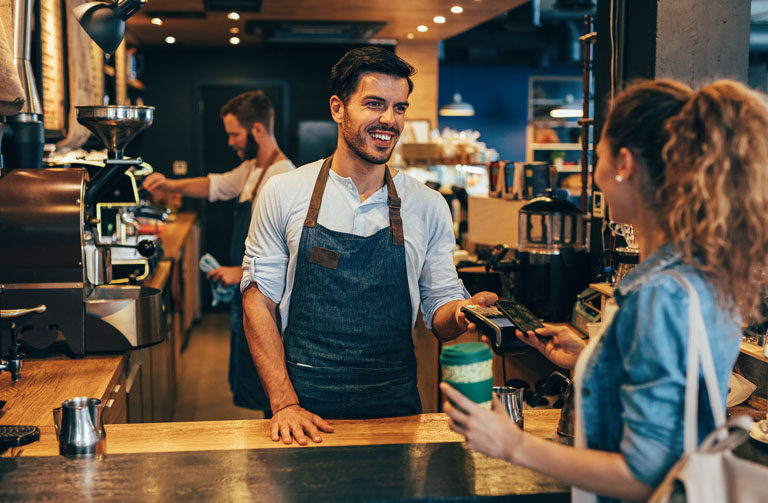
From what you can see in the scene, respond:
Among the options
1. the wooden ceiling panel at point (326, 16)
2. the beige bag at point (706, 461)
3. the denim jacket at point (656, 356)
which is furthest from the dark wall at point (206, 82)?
the beige bag at point (706, 461)

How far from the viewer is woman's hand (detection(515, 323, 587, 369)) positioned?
154 centimetres

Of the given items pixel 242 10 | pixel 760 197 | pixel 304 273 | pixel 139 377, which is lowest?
pixel 139 377

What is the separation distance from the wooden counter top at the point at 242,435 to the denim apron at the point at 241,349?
153cm

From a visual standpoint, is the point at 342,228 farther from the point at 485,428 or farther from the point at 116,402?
the point at 485,428

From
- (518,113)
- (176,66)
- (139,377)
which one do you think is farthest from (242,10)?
(518,113)

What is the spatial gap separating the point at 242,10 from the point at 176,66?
8.16 feet

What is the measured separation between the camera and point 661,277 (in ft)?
3.57

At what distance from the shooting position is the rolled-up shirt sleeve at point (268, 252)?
→ 216 cm

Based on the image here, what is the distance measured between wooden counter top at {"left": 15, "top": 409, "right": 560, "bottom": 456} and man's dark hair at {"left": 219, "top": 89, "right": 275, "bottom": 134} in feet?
8.77

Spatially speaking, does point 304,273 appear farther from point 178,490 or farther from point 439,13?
point 439,13

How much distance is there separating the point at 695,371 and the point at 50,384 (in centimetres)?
179

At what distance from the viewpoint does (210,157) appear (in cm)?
868

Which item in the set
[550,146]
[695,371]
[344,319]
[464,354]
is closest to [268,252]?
[344,319]

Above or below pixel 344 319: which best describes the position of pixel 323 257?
above
